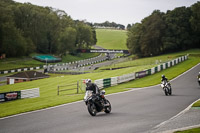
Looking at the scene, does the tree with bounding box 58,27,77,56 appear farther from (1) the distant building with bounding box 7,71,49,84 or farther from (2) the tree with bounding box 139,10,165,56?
(1) the distant building with bounding box 7,71,49,84

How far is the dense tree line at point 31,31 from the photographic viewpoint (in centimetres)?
8706

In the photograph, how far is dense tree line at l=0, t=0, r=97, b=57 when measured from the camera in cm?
8706

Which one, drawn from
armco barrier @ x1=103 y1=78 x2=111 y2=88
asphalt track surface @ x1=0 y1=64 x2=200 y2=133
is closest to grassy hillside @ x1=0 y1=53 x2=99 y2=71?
armco barrier @ x1=103 y1=78 x2=111 y2=88

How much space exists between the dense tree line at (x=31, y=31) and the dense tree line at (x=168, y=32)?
30.6 metres

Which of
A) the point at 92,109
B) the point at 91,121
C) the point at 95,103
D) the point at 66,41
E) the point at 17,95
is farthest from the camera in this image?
the point at 66,41

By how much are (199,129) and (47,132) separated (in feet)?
20.1

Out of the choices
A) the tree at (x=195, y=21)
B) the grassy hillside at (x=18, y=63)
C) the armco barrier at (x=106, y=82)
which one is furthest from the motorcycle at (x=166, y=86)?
the tree at (x=195, y=21)

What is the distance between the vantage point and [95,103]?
631 inches

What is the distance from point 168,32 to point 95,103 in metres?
84.9

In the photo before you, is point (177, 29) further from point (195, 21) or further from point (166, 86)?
point (166, 86)

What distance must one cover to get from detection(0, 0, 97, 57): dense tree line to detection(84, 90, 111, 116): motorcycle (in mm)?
74726

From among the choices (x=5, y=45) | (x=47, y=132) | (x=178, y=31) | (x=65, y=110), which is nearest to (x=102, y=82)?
(x=65, y=110)

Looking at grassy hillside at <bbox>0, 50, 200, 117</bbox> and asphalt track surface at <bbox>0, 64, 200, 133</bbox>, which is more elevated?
asphalt track surface at <bbox>0, 64, 200, 133</bbox>

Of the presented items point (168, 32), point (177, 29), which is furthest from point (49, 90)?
point (177, 29)
